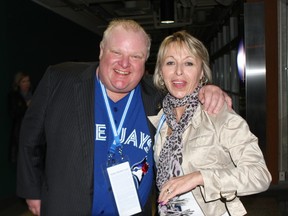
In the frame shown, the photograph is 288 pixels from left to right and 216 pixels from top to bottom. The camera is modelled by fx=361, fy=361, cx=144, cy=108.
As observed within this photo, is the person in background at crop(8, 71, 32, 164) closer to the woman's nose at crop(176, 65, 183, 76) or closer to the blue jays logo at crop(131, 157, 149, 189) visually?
the blue jays logo at crop(131, 157, 149, 189)

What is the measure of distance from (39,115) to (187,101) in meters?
0.85

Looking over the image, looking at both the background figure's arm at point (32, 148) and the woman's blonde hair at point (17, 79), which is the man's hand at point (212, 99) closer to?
the background figure's arm at point (32, 148)

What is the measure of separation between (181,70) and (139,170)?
23.8 inches

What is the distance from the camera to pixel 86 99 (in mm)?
1988

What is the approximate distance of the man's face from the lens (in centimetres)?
198

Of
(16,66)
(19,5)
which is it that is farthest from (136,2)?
(16,66)

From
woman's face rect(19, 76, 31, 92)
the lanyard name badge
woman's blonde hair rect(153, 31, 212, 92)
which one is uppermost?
woman's blonde hair rect(153, 31, 212, 92)

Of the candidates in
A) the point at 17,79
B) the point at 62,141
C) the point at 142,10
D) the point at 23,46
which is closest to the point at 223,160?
the point at 62,141

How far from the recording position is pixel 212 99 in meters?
1.67

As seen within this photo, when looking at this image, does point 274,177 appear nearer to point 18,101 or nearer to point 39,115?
point 18,101

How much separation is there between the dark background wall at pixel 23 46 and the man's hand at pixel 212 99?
4.10 meters

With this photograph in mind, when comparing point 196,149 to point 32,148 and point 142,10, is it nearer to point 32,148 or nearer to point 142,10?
point 32,148

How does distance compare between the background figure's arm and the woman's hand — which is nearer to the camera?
the woman's hand

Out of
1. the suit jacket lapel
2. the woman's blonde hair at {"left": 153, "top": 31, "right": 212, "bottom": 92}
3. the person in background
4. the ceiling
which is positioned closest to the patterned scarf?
the woman's blonde hair at {"left": 153, "top": 31, "right": 212, "bottom": 92}
